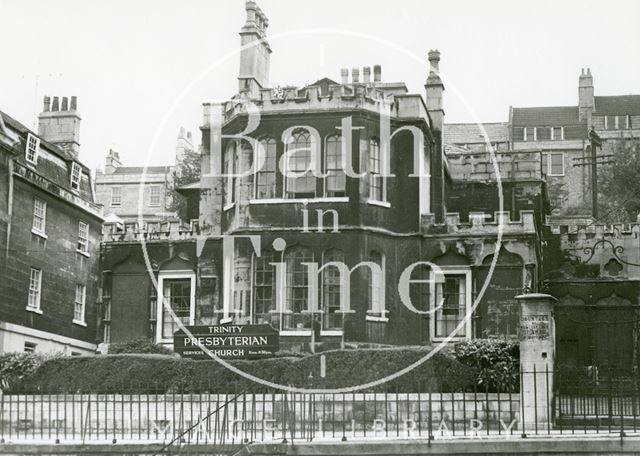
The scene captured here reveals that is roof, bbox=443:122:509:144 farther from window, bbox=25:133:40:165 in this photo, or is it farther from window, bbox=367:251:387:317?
window, bbox=25:133:40:165

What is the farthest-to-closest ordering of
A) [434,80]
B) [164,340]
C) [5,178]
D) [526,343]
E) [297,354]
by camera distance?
[434,80] < [164,340] < [5,178] < [297,354] < [526,343]

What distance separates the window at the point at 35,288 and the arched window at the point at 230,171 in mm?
6807

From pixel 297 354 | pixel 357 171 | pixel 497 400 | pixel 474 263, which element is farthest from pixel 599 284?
pixel 497 400

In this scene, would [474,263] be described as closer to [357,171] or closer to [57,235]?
[357,171]

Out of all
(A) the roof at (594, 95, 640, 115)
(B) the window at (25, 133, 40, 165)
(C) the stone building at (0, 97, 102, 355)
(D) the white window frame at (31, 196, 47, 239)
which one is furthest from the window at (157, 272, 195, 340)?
(A) the roof at (594, 95, 640, 115)

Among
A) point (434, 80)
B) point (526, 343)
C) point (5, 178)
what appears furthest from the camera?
point (434, 80)

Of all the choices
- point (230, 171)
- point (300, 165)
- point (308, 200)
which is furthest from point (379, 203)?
point (230, 171)

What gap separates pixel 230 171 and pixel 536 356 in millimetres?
16173

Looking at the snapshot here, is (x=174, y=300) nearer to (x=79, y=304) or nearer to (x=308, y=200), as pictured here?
(x=79, y=304)

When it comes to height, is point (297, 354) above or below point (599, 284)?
below

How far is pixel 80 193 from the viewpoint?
136ft

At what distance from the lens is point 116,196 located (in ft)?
252

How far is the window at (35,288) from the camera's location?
3597 cm

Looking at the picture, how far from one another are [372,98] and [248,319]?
8.38m
